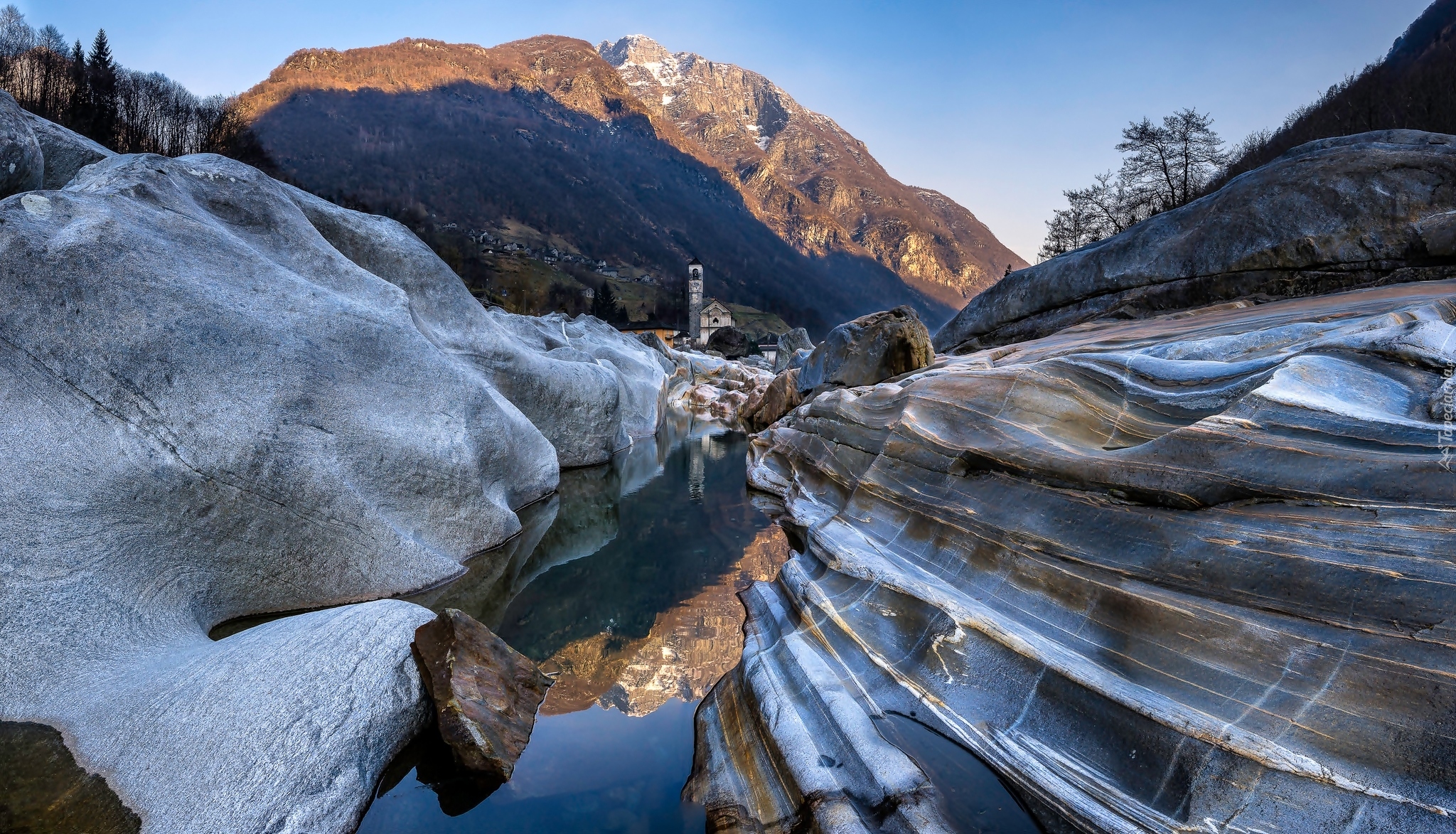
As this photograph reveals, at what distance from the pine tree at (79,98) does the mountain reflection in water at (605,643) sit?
47168 mm

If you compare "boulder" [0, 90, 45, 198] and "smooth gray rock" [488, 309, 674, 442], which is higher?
"boulder" [0, 90, 45, 198]

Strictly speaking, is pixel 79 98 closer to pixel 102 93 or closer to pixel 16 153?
pixel 102 93

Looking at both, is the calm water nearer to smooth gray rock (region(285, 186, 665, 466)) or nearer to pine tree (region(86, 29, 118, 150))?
smooth gray rock (region(285, 186, 665, 466))

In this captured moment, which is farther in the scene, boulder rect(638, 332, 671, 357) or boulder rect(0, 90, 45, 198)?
boulder rect(638, 332, 671, 357)

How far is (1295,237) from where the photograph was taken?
9.89m

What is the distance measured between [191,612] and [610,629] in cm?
319

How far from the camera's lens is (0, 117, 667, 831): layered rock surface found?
3.31 m

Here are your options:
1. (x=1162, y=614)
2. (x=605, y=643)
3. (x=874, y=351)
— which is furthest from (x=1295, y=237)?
(x=605, y=643)

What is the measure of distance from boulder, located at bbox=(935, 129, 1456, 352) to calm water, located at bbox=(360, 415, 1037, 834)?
331 inches

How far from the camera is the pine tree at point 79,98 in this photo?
124 ft

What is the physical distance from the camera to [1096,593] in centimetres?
399

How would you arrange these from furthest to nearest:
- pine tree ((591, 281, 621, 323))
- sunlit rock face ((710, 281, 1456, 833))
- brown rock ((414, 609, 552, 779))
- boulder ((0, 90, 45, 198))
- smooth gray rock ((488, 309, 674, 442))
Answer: pine tree ((591, 281, 621, 323)) < smooth gray rock ((488, 309, 674, 442)) < boulder ((0, 90, 45, 198)) < brown rock ((414, 609, 552, 779)) < sunlit rock face ((710, 281, 1456, 833))

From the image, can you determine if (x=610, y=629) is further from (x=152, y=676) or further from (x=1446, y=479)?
(x=1446, y=479)

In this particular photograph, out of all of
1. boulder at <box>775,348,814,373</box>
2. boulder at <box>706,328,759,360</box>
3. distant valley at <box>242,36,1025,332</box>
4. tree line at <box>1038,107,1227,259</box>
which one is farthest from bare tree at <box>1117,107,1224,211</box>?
distant valley at <box>242,36,1025,332</box>
